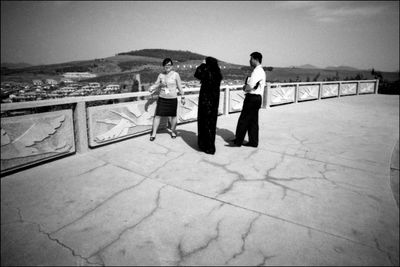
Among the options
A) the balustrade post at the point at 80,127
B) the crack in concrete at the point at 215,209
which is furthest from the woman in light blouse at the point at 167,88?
the crack in concrete at the point at 215,209

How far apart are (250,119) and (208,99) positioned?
3.26 feet

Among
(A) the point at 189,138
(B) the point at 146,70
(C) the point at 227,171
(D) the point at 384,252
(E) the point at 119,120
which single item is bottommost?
(D) the point at 384,252

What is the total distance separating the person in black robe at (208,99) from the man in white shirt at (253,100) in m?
0.66

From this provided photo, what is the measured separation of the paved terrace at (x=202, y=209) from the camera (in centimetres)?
181

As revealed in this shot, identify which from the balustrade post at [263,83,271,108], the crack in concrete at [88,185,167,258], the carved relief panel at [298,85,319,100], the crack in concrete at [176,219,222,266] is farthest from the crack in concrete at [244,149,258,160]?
the carved relief panel at [298,85,319,100]

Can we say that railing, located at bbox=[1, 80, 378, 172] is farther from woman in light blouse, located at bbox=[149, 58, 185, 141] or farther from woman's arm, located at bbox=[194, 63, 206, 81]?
woman's arm, located at bbox=[194, 63, 206, 81]

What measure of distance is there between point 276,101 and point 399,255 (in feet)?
32.7

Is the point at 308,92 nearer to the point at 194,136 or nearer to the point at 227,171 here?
the point at 194,136

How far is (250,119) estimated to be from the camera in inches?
175

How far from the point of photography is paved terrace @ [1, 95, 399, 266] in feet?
5.95

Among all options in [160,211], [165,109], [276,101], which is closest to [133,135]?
[165,109]

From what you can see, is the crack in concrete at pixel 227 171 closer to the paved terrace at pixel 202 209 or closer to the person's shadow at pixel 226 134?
the paved terrace at pixel 202 209

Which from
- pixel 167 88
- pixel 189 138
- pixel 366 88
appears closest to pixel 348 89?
pixel 366 88

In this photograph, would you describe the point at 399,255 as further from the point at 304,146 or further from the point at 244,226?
the point at 304,146
